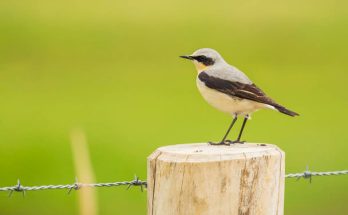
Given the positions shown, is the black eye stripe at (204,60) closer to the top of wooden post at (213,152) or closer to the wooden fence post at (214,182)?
the top of wooden post at (213,152)

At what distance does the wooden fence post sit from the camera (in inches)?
209

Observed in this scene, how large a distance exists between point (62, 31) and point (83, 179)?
90.9 ft

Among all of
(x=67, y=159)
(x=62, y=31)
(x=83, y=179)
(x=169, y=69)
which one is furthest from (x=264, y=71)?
(x=83, y=179)

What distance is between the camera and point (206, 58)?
8180mm

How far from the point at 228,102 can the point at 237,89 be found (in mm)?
137

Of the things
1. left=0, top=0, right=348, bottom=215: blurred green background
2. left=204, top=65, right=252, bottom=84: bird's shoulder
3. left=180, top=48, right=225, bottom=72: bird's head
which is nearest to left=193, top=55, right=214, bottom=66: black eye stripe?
left=180, top=48, right=225, bottom=72: bird's head

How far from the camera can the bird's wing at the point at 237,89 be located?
760 cm

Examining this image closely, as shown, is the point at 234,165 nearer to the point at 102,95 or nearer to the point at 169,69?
the point at 102,95

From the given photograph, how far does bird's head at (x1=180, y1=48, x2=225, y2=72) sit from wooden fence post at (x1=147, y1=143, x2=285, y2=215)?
8.87 feet

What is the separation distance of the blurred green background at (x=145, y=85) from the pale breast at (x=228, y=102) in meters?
7.19

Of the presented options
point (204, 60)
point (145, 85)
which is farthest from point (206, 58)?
point (145, 85)

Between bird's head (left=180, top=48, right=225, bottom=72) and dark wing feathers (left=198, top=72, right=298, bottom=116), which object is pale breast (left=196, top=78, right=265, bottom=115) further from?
bird's head (left=180, top=48, right=225, bottom=72)

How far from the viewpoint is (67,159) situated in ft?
61.8

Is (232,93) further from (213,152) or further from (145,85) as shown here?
(145,85)
